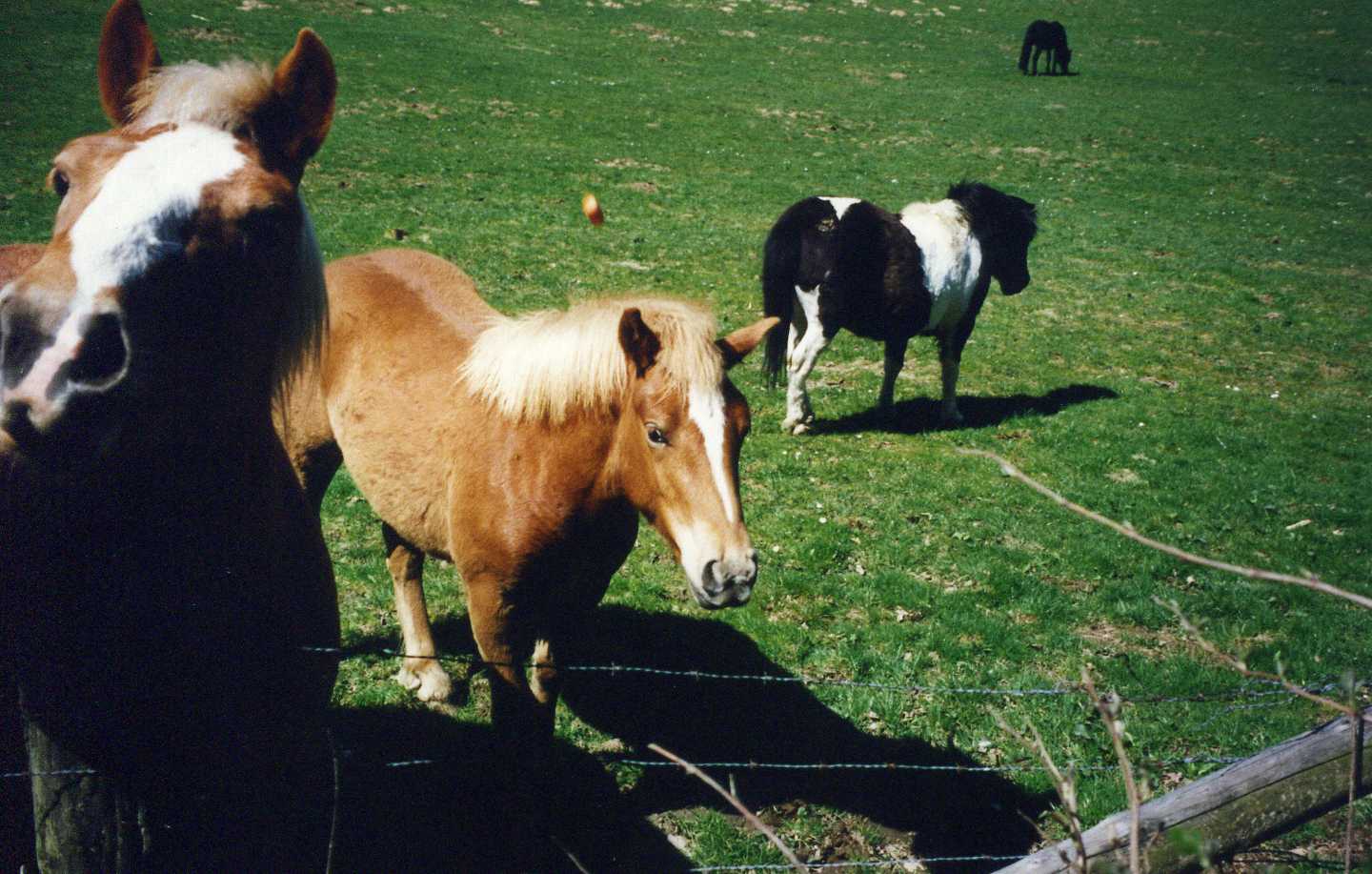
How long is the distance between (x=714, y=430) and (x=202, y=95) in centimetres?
187

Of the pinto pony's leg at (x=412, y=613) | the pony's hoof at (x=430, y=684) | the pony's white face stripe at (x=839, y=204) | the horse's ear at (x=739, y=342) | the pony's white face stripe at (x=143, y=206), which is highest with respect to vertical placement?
the pony's white face stripe at (x=839, y=204)

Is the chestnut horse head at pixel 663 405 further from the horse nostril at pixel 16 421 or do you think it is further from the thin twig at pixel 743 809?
the horse nostril at pixel 16 421

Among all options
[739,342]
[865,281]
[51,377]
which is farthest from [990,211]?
[51,377]

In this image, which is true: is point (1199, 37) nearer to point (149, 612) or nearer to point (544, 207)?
point (544, 207)

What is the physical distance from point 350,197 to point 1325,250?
18.5 m

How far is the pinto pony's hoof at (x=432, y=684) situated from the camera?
4.50 m

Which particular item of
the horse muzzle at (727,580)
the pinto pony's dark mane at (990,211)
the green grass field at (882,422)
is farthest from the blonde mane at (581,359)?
the pinto pony's dark mane at (990,211)

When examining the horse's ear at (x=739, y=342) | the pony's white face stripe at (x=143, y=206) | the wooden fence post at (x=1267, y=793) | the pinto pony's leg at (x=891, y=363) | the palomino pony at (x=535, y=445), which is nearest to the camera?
the pony's white face stripe at (x=143, y=206)

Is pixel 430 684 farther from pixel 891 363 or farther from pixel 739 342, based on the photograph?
pixel 891 363

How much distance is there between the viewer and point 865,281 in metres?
8.30

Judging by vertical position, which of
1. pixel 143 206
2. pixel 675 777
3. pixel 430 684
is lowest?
pixel 675 777

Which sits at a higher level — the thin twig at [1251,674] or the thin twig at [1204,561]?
the thin twig at [1204,561]

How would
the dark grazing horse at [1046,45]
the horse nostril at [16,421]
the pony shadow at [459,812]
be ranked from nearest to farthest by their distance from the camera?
the horse nostril at [16,421]
the pony shadow at [459,812]
the dark grazing horse at [1046,45]

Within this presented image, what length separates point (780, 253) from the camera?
27.1 feet
